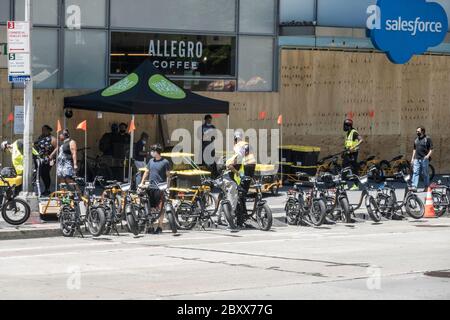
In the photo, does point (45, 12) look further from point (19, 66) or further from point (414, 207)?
point (414, 207)

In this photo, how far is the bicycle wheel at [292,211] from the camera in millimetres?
23422

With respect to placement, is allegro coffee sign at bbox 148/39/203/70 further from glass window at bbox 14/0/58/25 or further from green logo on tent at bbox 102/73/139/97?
green logo on tent at bbox 102/73/139/97

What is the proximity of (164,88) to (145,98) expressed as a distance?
2.68ft

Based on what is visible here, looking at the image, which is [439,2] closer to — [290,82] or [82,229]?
[290,82]

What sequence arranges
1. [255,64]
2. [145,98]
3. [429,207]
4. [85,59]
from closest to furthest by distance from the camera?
[429,207] → [145,98] → [85,59] → [255,64]

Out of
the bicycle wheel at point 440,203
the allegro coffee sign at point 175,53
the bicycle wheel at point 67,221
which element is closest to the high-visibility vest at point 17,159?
the bicycle wheel at point 67,221

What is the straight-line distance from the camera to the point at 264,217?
22.4 m

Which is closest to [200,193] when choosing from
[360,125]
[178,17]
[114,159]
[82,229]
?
[82,229]

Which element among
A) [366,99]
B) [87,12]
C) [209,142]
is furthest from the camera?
[366,99]

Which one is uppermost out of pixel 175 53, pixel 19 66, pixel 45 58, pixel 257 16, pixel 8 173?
pixel 257 16

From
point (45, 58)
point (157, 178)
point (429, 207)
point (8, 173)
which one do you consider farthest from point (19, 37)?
point (429, 207)

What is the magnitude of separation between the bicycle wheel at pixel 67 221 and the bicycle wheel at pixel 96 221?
0.29 metres

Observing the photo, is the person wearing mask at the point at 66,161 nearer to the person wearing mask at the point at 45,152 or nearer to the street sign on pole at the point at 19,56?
the person wearing mask at the point at 45,152
